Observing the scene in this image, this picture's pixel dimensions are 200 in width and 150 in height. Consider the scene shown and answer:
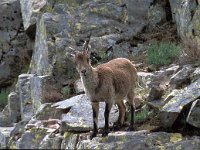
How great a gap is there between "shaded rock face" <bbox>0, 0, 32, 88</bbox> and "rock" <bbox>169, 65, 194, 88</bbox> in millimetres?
8047

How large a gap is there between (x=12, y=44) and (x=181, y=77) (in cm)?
854

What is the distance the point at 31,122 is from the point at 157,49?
15.7 ft

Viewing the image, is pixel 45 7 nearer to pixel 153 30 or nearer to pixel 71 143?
pixel 153 30

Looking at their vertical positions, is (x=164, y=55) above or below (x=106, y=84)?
above

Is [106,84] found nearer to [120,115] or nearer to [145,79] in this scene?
[120,115]

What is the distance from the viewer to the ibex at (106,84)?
1189 cm

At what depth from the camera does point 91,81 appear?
12.1 metres

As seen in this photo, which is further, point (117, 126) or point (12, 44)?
point (12, 44)

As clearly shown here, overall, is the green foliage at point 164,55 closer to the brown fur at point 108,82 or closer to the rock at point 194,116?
the brown fur at point 108,82

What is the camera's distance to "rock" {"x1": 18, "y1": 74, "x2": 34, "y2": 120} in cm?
1664

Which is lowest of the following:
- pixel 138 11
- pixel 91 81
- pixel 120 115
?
pixel 120 115

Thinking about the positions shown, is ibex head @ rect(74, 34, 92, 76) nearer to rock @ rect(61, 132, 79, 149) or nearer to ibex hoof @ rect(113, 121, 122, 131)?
rock @ rect(61, 132, 79, 149)

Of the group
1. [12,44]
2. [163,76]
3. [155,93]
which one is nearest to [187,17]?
[163,76]

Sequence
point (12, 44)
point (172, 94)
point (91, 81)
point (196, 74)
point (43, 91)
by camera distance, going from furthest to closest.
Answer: point (12, 44) → point (43, 91) → point (196, 74) → point (172, 94) → point (91, 81)
